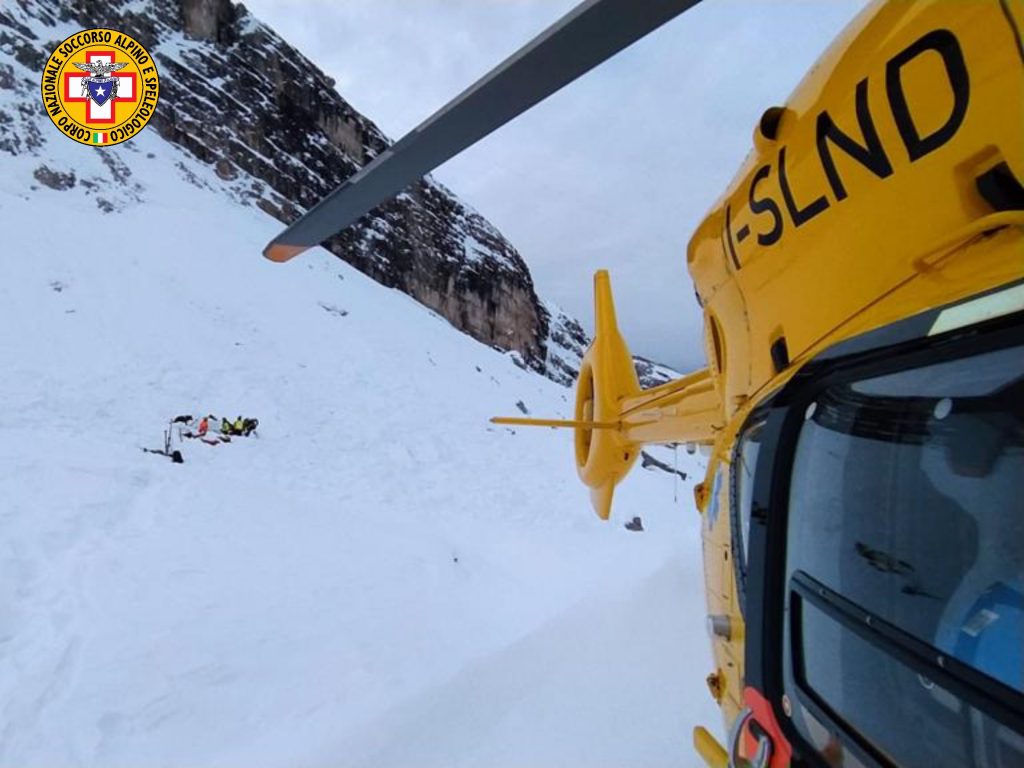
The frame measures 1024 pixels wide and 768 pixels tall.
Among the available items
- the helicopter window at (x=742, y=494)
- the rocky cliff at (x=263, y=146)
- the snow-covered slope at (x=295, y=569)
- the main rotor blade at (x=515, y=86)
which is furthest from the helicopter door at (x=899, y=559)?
the rocky cliff at (x=263, y=146)

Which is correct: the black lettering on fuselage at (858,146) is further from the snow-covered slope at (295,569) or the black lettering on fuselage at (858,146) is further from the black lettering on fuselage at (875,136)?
the snow-covered slope at (295,569)

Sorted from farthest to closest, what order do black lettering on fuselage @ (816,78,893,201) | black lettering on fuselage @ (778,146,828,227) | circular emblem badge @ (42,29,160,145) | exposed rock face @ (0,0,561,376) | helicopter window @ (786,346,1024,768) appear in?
exposed rock face @ (0,0,561,376)
circular emblem badge @ (42,29,160,145)
black lettering on fuselage @ (778,146,828,227)
black lettering on fuselage @ (816,78,893,201)
helicopter window @ (786,346,1024,768)

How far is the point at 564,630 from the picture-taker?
4434 mm

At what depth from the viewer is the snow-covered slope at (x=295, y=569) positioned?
11.3 ft

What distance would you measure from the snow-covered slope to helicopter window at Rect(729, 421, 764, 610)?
1760 mm

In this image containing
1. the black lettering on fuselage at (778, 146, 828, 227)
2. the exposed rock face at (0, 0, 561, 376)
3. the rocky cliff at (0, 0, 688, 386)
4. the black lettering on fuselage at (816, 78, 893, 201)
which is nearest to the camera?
the black lettering on fuselage at (816, 78, 893, 201)

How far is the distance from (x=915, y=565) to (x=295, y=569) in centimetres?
567

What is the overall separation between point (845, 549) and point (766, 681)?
14.8 inches

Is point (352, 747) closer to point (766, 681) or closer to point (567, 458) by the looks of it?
point (766, 681)

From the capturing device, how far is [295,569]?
19.1 ft

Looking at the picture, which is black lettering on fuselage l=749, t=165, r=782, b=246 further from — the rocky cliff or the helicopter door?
Result: the rocky cliff

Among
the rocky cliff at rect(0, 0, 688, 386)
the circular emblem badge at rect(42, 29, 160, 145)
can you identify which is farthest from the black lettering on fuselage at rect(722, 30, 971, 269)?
the rocky cliff at rect(0, 0, 688, 386)

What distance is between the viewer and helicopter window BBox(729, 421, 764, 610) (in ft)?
5.46

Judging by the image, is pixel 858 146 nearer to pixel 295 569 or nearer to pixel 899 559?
pixel 899 559
